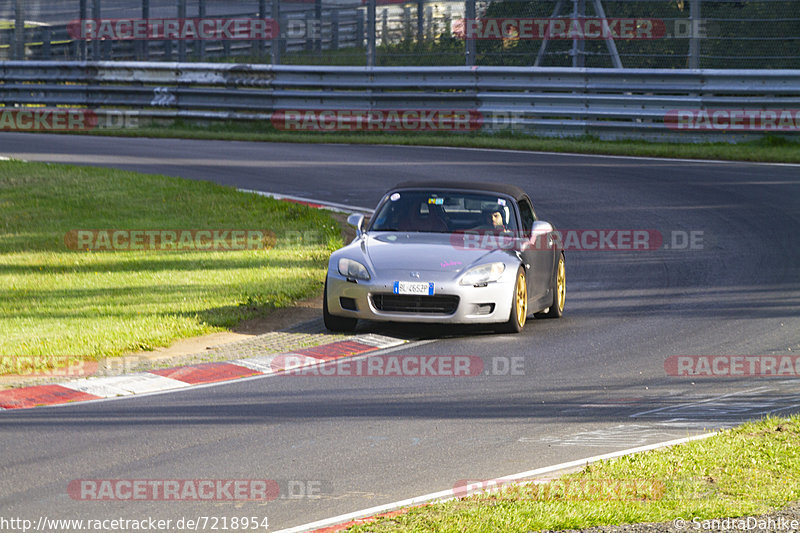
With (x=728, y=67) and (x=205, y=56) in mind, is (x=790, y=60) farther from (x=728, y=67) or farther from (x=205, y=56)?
(x=205, y=56)

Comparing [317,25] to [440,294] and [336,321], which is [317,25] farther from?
[440,294]

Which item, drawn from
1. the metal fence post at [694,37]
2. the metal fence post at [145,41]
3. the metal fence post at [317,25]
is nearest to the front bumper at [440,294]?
the metal fence post at [694,37]

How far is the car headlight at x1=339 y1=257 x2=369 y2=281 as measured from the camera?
1016cm

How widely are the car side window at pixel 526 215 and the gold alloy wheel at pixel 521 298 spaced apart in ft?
2.84

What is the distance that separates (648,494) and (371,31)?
64.9 feet

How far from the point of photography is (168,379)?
8.72 meters

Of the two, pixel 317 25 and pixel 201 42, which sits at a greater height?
pixel 317 25

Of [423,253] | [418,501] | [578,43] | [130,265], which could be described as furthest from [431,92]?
[418,501]

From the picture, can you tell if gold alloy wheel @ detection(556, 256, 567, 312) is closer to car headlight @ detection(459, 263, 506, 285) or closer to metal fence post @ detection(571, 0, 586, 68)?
car headlight @ detection(459, 263, 506, 285)

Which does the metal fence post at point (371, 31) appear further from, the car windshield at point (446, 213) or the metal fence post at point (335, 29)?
the car windshield at point (446, 213)

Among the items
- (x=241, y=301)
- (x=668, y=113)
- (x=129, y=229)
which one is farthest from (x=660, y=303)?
(x=668, y=113)

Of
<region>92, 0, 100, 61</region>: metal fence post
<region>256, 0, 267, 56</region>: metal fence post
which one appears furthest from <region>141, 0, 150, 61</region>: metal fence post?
<region>256, 0, 267, 56</region>: metal fence post

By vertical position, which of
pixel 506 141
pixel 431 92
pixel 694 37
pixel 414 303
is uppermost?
pixel 694 37

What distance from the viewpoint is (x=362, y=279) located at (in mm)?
10117
